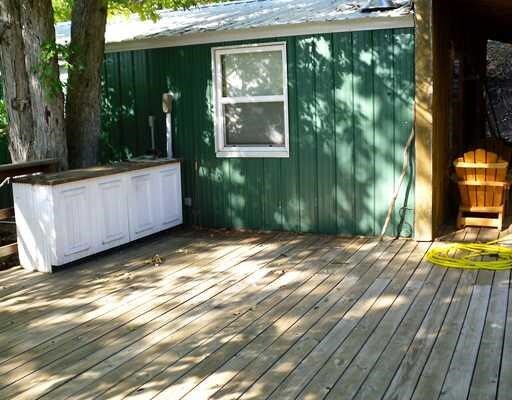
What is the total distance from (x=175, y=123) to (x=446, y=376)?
501 centimetres

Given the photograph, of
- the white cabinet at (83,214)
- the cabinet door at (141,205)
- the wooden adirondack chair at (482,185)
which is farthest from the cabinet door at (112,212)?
the wooden adirondack chair at (482,185)

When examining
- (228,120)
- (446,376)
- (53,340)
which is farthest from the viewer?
(228,120)

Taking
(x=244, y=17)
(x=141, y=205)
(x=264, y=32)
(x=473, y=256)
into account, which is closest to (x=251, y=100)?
(x=264, y=32)

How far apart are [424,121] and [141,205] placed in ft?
9.69

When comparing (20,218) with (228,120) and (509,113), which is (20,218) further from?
(509,113)

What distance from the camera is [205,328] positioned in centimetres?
431

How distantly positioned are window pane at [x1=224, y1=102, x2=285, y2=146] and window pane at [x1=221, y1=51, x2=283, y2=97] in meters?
0.14

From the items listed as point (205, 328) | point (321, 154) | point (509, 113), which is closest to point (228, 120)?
point (321, 154)

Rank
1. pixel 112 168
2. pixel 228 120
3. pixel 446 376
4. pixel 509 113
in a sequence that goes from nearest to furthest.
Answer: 1. pixel 446 376
2. pixel 112 168
3. pixel 228 120
4. pixel 509 113

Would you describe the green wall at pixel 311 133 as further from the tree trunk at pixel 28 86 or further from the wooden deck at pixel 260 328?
the tree trunk at pixel 28 86

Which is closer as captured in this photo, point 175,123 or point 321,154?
point 321,154

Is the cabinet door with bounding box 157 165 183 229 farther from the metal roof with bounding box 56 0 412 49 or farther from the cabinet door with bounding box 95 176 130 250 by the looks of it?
the metal roof with bounding box 56 0 412 49

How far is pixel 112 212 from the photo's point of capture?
6441 mm

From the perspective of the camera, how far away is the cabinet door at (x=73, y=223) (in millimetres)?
5793
